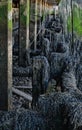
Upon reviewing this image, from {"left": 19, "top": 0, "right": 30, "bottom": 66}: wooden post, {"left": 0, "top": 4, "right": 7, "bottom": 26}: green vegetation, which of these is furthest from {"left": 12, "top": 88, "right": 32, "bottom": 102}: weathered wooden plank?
{"left": 19, "top": 0, "right": 30, "bottom": 66}: wooden post

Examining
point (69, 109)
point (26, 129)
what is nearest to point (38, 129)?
point (26, 129)

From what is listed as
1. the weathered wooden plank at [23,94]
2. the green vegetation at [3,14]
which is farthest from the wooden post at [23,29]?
the green vegetation at [3,14]

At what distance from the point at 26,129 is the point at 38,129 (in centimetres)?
13

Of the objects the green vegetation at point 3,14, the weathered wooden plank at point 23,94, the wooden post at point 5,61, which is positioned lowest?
the weathered wooden plank at point 23,94

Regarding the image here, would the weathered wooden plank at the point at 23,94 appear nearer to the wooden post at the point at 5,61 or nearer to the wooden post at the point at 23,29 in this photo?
the wooden post at the point at 5,61

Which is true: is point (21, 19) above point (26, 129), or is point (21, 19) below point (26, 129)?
above

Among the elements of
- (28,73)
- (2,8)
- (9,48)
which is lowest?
(28,73)

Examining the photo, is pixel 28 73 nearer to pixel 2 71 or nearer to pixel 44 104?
pixel 2 71

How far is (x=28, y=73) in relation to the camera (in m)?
9.38

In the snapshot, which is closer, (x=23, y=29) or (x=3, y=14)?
(x=3, y=14)

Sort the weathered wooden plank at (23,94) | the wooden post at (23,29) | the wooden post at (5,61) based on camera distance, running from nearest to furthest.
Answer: the wooden post at (5,61)
the weathered wooden plank at (23,94)
the wooden post at (23,29)

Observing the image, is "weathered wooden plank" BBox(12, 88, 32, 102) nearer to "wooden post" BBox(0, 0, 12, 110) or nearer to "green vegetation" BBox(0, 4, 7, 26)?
"wooden post" BBox(0, 0, 12, 110)

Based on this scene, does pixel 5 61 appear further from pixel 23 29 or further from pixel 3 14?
pixel 23 29

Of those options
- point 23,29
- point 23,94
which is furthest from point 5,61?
point 23,29
